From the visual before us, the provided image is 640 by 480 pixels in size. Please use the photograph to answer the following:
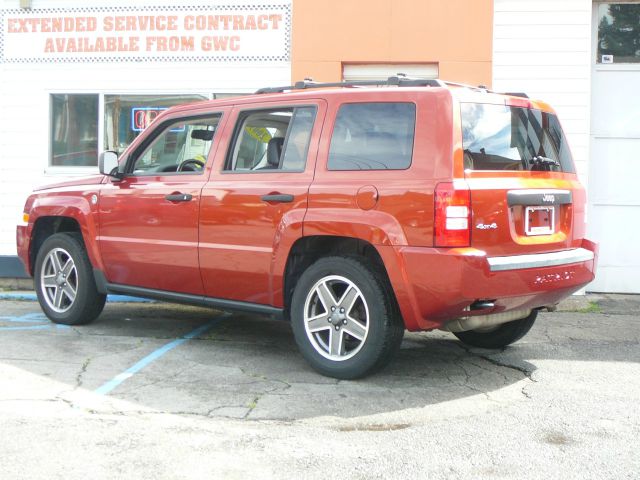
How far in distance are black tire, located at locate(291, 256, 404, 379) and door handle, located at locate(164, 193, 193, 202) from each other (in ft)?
3.87

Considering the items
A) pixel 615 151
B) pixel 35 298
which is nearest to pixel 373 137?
pixel 615 151

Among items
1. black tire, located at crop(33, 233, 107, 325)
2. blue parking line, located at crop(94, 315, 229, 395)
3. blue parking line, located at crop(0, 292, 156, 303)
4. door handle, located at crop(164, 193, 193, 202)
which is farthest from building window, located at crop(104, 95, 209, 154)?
door handle, located at crop(164, 193, 193, 202)

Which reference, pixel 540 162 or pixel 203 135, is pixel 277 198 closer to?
pixel 203 135

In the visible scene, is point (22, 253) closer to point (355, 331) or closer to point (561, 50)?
point (355, 331)

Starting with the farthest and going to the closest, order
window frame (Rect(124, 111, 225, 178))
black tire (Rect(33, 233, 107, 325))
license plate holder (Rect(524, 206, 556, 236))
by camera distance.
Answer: black tire (Rect(33, 233, 107, 325))
window frame (Rect(124, 111, 225, 178))
license plate holder (Rect(524, 206, 556, 236))

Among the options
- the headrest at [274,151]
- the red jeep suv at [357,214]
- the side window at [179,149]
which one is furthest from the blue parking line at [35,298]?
the headrest at [274,151]

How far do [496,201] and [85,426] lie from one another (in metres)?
2.68

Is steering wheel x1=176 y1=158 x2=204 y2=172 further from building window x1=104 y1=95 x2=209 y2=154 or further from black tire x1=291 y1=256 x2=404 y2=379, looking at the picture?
building window x1=104 y1=95 x2=209 y2=154

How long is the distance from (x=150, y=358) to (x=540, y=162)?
3105mm

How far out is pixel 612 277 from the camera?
9398 millimetres

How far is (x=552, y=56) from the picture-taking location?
9156mm

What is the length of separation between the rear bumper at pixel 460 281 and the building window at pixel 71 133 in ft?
21.6

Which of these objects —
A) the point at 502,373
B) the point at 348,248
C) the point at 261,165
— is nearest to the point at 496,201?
the point at 348,248

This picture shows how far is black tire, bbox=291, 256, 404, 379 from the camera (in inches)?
198
